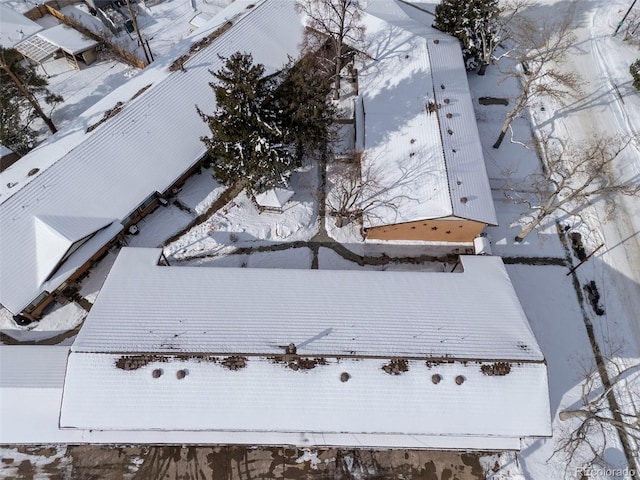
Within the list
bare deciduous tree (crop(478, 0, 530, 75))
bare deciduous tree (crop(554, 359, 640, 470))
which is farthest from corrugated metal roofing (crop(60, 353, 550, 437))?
bare deciduous tree (crop(478, 0, 530, 75))

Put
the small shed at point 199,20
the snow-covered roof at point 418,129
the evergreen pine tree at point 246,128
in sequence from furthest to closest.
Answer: the small shed at point 199,20
the snow-covered roof at point 418,129
the evergreen pine tree at point 246,128

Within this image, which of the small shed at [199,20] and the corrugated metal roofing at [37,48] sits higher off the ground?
the small shed at [199,20]

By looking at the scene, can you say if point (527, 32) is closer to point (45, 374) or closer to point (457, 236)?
point (457, 236)

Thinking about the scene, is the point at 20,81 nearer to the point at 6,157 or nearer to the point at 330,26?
the point at 6,157

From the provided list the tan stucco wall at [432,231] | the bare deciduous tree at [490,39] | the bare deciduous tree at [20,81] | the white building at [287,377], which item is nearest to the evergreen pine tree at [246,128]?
the tan stucco wall at [432,231]

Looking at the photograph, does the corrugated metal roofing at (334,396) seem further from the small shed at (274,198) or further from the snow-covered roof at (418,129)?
the small shed at (274,198)

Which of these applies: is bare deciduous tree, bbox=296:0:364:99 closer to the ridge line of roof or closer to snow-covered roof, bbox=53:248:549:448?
snow-covered roof, bbox=53:248:549:448

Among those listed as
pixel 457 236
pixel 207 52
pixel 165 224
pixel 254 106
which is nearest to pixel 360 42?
pixel 207 52
